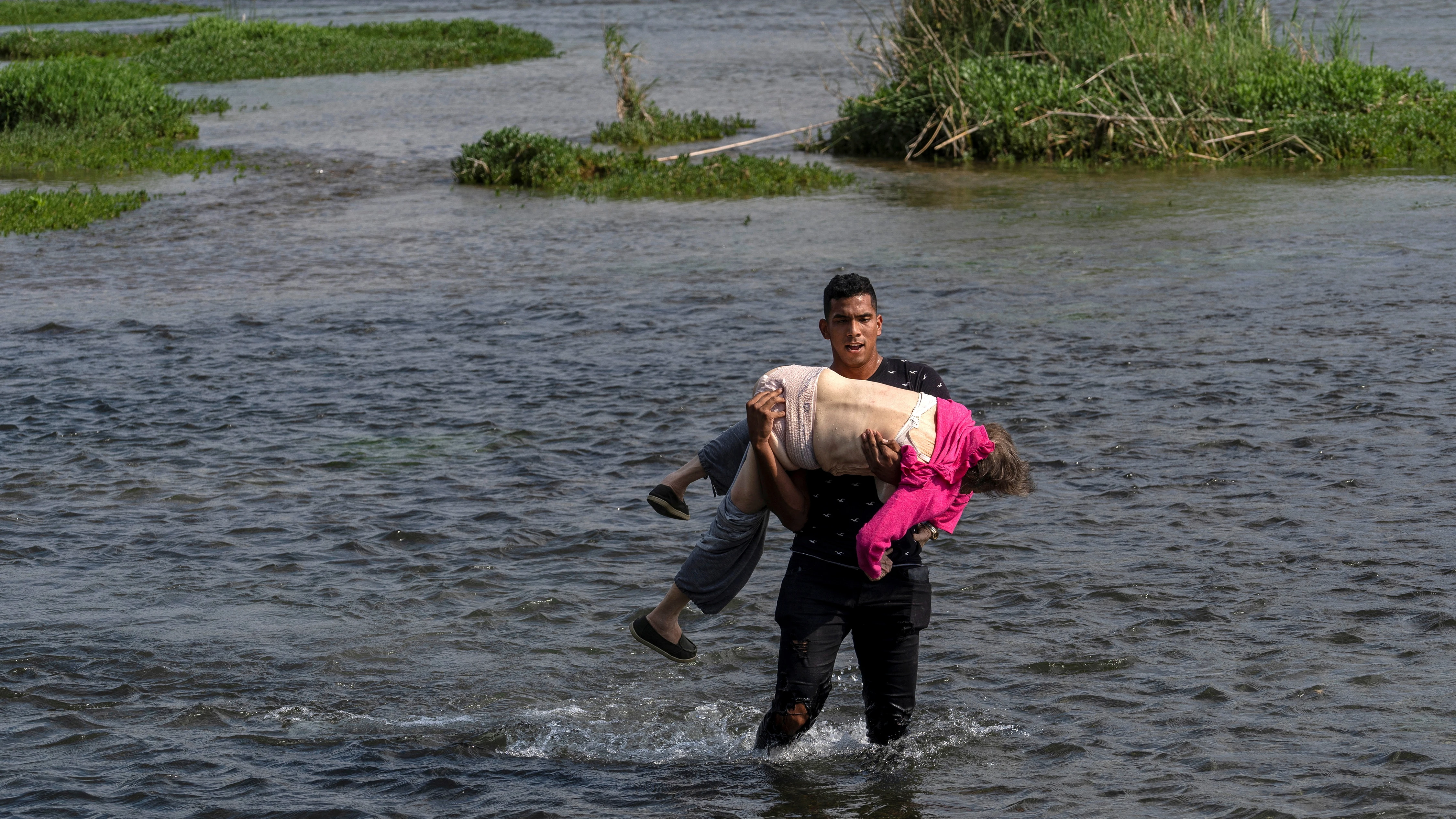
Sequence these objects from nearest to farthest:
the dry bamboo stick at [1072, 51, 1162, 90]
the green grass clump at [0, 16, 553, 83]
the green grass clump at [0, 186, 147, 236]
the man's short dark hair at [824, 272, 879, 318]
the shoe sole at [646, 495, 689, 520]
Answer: the man's short dark hair at [824, 272, 879, 318], the shoe sole at [646, 495, 689, 520], the green grass clump at [0, 186, 147, 236], the dry bamboo stick at [1072, 51, 1162, 90], the green grass clump at [0, 16, 553, 83]

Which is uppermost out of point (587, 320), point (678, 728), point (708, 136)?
point (708, 136)

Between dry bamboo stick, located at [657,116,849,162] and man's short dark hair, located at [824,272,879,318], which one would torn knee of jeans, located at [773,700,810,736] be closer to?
man's short dark hair, located at [824,272,879,318]

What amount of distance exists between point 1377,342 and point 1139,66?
1035 centimetres

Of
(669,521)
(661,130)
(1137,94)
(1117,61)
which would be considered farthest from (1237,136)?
(669,521)

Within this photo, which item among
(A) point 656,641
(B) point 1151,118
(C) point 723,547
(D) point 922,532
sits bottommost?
(A) point 656,641


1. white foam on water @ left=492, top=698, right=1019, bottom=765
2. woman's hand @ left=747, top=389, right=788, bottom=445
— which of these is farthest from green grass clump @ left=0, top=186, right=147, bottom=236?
woman's hand @ left=747, top=389, right=788, bottom=445

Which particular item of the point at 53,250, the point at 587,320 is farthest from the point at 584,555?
the point at 53,250

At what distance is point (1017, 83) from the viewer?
21938 mm

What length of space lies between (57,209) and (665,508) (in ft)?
55.2

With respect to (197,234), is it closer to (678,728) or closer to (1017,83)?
(1017,83)

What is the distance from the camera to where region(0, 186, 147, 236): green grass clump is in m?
18.9

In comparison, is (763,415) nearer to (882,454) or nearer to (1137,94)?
(882,454)

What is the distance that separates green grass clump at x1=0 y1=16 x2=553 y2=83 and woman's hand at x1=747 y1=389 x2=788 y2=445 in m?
34.9

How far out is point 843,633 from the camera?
535 centimetres
